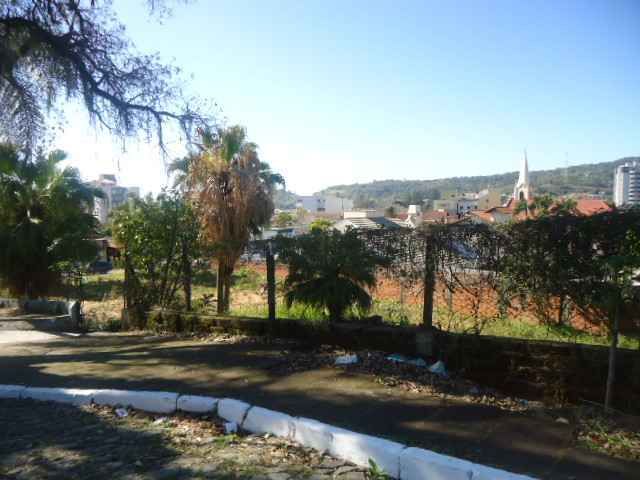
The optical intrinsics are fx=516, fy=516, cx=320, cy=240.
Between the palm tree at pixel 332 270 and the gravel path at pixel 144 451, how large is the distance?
2458 mm

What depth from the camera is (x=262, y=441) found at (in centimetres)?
409

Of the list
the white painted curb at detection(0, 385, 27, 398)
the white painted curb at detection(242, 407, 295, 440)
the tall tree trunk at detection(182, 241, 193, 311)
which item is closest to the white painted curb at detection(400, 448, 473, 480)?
the white painted curb at detection(242, 407, 295, 440)

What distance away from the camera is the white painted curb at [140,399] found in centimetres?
484

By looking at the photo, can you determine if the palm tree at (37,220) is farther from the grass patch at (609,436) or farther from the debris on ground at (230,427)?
the grass patch at (609,436)

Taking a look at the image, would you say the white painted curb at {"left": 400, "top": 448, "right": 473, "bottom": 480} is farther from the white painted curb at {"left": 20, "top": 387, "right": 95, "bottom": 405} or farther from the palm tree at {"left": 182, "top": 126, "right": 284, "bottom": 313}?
the palm tree at {"left": 182, "top": 126, "right": 284, "bottom": 313}

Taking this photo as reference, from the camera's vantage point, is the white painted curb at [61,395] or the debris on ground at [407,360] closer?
the white painted curb at [61,395]

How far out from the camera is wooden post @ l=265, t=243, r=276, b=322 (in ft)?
23.7

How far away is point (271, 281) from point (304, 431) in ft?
11.2

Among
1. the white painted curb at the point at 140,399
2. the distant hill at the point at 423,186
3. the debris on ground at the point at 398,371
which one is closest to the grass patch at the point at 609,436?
the debris on ground at the point at 398,371

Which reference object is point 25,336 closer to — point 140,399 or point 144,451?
point 140,399

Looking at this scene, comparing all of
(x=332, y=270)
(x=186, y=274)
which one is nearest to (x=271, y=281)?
(x=332, y=270)

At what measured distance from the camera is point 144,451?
3.91 metres

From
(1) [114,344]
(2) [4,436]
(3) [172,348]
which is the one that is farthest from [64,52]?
(2) [4,436]

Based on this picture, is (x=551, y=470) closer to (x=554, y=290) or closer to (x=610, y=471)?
(x=610, y=471)
